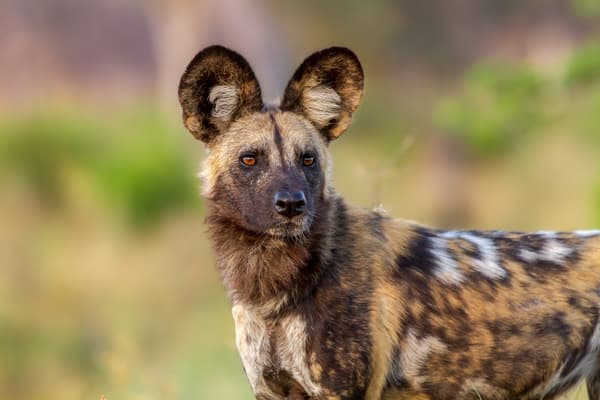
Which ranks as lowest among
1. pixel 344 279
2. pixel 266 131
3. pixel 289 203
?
pixel 344 279

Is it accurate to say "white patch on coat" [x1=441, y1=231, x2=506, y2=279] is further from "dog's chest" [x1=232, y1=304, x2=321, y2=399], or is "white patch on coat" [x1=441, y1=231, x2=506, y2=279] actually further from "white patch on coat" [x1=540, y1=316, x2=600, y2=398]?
"dog's chest" [x1=232, y1=304, x2=321, y2=399]

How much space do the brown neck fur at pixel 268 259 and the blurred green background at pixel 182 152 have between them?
1324 millimetres

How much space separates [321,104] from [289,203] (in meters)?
0.55

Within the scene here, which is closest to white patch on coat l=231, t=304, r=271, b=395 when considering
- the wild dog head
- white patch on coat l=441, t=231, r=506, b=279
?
the wild dog head

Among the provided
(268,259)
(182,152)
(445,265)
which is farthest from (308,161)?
(182,152)

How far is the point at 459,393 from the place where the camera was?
4539mm

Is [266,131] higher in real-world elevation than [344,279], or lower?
higher

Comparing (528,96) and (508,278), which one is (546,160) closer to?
(528,96)

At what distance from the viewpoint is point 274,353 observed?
14.4ft

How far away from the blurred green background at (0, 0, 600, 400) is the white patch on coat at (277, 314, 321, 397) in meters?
1.60

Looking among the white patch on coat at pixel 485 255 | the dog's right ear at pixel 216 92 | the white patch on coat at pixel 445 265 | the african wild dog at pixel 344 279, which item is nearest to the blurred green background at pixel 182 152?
the white patch on coat at pixel 485 255

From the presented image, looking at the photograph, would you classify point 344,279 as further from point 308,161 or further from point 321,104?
point 321,104

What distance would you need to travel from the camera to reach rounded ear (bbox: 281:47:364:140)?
4.67 m

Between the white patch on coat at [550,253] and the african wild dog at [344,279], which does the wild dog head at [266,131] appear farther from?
the white patch on coat at [550,253]
